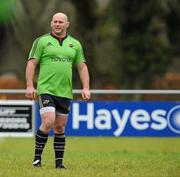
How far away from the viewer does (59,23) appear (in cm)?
1034

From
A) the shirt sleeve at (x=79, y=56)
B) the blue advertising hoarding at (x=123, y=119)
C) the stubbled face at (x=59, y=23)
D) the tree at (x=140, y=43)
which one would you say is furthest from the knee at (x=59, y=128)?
the tree at (x=140, y=43)

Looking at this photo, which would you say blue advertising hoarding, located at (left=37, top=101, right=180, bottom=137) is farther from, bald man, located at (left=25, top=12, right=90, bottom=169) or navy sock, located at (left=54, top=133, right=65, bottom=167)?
bald man, located at (left=25, top=12, right=90, bottom=169)

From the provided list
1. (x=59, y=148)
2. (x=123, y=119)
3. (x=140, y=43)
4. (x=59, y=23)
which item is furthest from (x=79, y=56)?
(x=140, y=43)

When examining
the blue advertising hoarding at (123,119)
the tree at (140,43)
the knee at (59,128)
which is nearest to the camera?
the knee at (59,128)

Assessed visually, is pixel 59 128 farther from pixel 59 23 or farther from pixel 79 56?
pixel 59 23

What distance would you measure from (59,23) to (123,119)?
22.0 ft

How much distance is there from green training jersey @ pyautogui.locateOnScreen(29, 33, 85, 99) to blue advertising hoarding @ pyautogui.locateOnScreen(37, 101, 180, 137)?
6.14m

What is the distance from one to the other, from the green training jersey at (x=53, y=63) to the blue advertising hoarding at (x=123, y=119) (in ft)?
20.1

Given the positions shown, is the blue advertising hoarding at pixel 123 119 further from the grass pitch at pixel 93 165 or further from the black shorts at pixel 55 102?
the black shorts at pixel 55 102

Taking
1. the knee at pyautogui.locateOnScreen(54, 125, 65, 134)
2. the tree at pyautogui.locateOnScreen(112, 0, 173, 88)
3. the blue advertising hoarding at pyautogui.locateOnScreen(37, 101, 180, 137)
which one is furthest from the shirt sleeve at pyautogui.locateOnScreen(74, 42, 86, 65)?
the tree at pyautogui.locateOnScreen(112, 0, 173, 88)

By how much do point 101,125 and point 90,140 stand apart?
2.58 feet

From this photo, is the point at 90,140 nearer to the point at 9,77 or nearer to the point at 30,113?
the point at 30,113

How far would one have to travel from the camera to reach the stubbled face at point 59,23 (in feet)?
33.8

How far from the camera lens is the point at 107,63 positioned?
1457 inches
